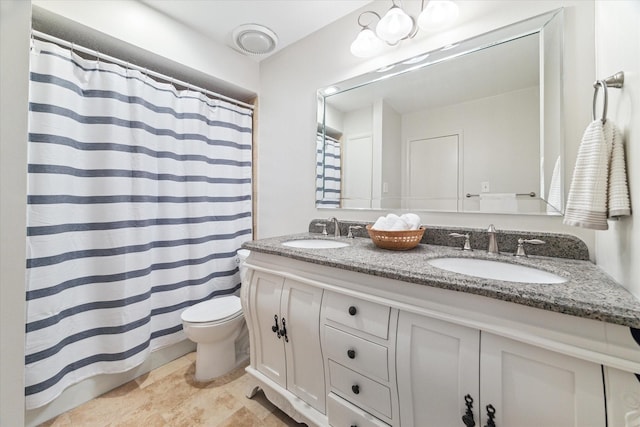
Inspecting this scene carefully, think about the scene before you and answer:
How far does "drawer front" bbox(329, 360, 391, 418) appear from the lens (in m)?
0.85

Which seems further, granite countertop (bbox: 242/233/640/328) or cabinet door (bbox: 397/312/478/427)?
cabinet door (bbox: 397/312/478/427)

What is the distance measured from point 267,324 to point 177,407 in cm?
70

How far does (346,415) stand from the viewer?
95 centimetres

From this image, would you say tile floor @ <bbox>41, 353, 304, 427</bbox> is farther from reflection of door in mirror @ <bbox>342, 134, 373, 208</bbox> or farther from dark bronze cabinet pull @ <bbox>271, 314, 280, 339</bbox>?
reflection of door in mirror @ <bbox>342, 134, 373, 208</bbox>

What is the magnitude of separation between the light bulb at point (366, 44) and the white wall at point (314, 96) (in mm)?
60

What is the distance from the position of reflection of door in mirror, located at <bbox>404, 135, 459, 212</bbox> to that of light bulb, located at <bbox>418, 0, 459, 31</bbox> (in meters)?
0.56

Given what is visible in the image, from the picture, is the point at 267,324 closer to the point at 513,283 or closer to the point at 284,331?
the point at 284,331

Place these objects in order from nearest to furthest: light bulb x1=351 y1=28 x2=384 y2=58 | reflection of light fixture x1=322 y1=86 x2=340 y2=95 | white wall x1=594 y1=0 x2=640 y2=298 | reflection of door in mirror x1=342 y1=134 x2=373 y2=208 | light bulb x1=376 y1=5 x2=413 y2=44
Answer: white wall x1=594 y1=0 x2=640 y2=298
light bulb x1=376 y1=5 x2=413 y2=44
light bulb x1=351 y1=28 x2=384 y2=58
reflection of door in mirror x1=342 y1=134 x2=373 y2=208
reflection of light fixture x1=322 y1=86 x2=340 y2=95

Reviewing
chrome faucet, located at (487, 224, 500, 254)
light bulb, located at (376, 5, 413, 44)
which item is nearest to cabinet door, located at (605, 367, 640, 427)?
chrome faucet, located at (487, 224, 500, 254)

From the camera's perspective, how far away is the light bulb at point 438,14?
1.18m

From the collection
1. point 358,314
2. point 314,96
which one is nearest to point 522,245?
point 358,314

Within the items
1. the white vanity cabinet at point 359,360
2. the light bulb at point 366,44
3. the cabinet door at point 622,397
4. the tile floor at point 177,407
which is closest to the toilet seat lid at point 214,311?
the tile floor at point 177,407

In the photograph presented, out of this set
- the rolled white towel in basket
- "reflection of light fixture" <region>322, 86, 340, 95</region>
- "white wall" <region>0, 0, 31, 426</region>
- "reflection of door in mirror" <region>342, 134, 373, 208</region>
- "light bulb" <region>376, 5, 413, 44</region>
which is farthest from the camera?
"reflection of light fixture" <region>322, 86, 340, 95</region>

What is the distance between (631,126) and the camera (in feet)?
2.18
